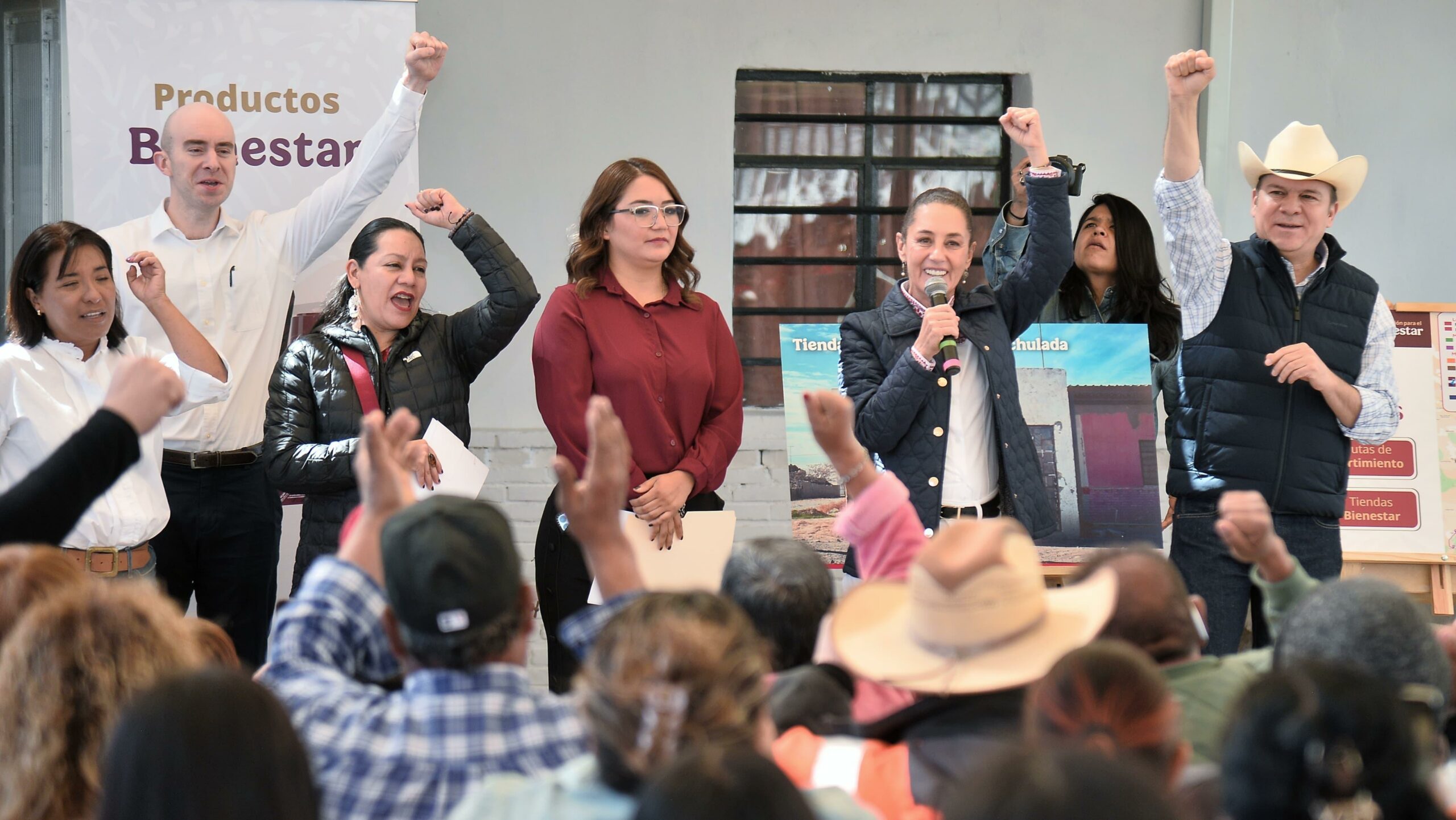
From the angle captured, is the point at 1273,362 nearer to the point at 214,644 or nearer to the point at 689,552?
the point at 689,552

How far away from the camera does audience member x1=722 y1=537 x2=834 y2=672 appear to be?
1.86 metres

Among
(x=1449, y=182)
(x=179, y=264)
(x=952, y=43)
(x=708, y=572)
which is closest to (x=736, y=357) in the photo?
(x=708, y=572)

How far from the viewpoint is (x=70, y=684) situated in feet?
4.33

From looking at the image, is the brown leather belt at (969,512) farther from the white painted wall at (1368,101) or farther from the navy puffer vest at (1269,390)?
the white painted wall at (1368,101)

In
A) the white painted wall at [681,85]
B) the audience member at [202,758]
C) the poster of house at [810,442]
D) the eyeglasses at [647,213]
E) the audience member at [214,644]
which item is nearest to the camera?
the audience member at [202,758]

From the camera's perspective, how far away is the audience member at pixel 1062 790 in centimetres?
87

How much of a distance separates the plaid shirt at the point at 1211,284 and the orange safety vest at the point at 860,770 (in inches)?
83.9

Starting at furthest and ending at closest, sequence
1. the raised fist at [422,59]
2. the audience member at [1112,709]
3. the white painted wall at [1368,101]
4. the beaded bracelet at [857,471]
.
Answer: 1. the white painted wall at [1368,101]
2. the raised fist at [422,59]
3. the beaded bracelet at [857,471]
4. the audience member at [1112,709]

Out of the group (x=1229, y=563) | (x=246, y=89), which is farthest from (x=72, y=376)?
(x=1229, y=563)

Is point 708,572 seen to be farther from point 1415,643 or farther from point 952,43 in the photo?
point 952,43

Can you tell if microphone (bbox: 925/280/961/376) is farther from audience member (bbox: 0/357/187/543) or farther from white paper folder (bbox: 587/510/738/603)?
audience member (bbox: 0/357/187/543)

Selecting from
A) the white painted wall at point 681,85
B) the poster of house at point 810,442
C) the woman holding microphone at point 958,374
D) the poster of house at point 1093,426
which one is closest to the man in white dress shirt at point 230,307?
the white painted wall at point 681,85

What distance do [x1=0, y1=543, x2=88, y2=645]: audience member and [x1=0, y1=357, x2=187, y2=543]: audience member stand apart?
22cm

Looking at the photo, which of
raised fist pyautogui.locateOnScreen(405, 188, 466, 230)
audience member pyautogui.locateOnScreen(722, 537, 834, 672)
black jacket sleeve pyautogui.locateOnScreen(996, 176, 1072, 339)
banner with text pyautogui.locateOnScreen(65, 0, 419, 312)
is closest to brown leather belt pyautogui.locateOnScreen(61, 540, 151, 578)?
banner with text pyautogui.locateOnScreen(65, 0, 419, 312)
